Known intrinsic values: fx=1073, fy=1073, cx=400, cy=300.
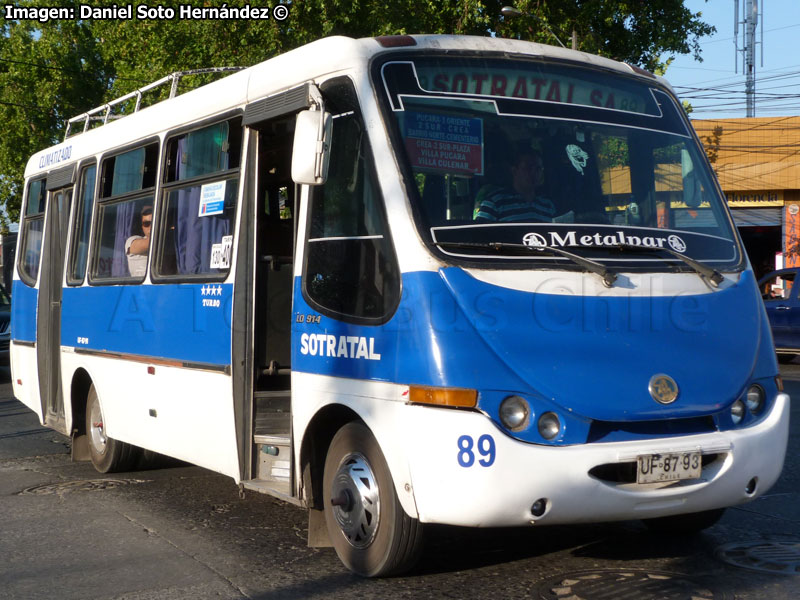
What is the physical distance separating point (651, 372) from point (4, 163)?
31431 mm

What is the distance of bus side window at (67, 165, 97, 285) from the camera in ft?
30.6

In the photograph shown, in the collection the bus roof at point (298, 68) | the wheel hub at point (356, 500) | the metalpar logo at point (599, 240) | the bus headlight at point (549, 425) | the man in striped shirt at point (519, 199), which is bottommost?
the wheel hub at point (356, 500)

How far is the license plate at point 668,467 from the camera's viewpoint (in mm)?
4918

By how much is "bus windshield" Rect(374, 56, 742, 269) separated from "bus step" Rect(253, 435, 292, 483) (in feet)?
5.84

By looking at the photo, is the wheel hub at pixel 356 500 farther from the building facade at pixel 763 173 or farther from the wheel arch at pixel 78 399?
the building facade at pixel 763 173

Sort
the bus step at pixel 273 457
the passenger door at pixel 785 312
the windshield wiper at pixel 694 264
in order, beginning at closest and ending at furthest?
1. the windshield wiper at pixel 694 264
2. the bus step at pixel 273 457
3. the passenger door at pixel 785 312

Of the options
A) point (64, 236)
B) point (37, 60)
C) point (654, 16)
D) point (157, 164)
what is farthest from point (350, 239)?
point (37, 60)

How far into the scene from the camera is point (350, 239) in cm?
556

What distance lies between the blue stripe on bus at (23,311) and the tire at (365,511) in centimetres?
577

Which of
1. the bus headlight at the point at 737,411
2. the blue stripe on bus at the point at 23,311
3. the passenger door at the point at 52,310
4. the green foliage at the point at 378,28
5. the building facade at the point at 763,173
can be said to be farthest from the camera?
the building facade at the point at 763,173

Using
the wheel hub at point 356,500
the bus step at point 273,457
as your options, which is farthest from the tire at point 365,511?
the bus step at point 273,457

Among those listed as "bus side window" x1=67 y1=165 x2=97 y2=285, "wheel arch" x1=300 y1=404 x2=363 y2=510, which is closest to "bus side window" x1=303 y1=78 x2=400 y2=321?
"wheel arch" x1=300 y1=404 x2=363 y2=510

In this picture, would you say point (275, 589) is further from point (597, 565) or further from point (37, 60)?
point (37, 60)

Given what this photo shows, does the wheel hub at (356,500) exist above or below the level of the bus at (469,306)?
below
